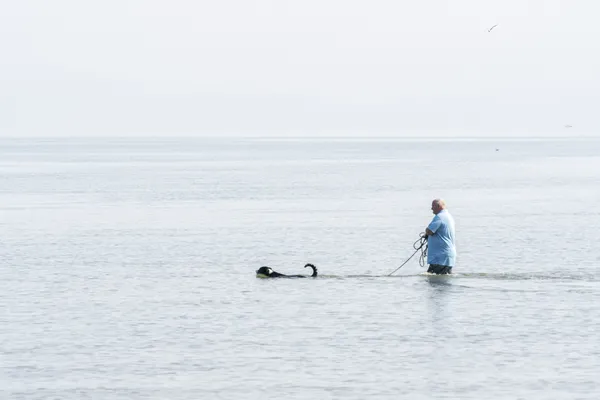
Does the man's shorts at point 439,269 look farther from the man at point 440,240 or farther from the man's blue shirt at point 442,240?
the man's blue shirt at point 442,240

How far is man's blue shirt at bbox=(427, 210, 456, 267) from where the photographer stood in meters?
29.4

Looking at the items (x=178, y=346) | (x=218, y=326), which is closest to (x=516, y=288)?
(x=218, y=326)

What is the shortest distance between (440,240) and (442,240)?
0.05m

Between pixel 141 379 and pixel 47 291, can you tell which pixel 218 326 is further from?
pixel 47 291

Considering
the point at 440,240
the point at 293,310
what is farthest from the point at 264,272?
the point at 293,310

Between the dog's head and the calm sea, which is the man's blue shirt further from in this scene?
the dog's head

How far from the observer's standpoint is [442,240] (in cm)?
2986

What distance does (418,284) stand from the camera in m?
31.9

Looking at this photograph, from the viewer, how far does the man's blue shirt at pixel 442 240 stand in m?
29.4

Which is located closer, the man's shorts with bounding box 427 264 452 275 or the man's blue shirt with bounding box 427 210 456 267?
the man's blue shirt with bounding box 427 210 456 267

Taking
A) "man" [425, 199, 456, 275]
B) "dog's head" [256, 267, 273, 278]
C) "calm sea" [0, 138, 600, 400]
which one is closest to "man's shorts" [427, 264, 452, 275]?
A: "man" [425, 199, 456, 275]

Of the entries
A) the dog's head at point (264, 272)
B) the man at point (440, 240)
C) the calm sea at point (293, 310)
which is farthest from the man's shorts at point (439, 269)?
the dog's head at point (264, 272)

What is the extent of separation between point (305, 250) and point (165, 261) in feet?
19.9

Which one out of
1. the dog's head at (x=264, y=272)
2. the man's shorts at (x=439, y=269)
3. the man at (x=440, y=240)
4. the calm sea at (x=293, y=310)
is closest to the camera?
the calm sea at (x=293, y=310)
